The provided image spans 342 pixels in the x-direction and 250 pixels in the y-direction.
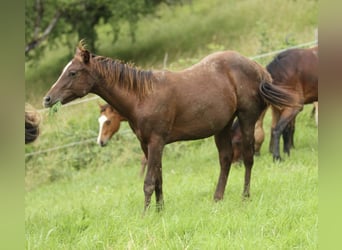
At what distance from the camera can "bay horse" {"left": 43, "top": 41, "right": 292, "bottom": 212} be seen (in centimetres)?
542

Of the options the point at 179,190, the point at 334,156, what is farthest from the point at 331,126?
the point at 179,190

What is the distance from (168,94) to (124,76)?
54 centimetres

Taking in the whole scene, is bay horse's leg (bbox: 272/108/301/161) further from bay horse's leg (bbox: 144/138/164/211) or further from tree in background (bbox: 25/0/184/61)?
tree in background (bbox: 25/0/184/61)

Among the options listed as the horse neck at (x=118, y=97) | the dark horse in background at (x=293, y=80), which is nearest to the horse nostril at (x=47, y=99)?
the horse neck at (x=118, y=97)

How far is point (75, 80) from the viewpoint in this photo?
5.37 m

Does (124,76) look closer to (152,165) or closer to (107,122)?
(152,165)

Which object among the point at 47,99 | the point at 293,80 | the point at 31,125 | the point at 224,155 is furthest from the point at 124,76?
the point at 293,80

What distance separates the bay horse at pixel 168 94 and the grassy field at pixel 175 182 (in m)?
0.51

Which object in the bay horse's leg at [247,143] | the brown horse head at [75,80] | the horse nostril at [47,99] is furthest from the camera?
the bay horse's leg at [247,143]

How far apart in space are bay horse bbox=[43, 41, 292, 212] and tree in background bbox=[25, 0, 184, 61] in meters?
15.0

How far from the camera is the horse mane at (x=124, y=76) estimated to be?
5.54 meters

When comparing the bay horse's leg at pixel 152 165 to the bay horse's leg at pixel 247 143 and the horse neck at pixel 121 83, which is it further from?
the bay horse's leg at pixel 247 143

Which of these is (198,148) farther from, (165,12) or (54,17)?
(165,12)

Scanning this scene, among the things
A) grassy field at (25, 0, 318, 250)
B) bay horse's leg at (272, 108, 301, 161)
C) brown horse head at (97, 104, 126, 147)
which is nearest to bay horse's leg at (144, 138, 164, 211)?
grassy field at (25, 0, 318, 250)
